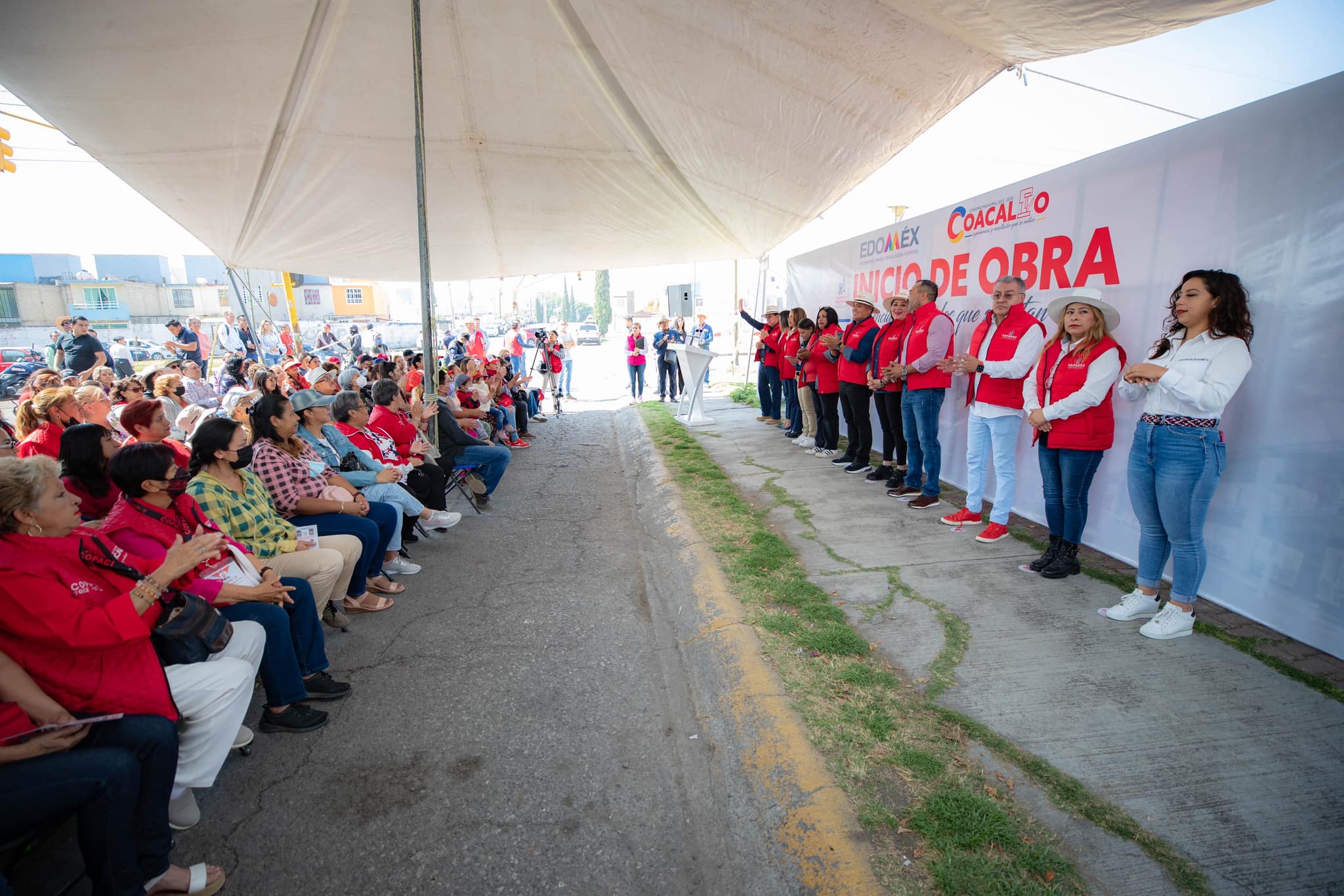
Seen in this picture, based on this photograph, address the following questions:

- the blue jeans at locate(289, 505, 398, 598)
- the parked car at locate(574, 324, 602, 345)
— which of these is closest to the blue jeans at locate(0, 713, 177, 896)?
the blue jeans at locate(289, 505, 398, 598)

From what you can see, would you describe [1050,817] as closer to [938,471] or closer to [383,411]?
[938,471]

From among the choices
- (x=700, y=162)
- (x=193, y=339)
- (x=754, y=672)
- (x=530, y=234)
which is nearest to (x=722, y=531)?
(x=754, y=672)

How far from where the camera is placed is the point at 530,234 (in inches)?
385

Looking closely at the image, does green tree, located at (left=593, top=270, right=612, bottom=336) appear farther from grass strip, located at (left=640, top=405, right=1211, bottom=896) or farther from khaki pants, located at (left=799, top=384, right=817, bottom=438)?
grass strip, located at (left=640, top=405, right=1211, bottom=896)

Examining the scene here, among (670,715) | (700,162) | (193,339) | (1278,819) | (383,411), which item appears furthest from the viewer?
(193,339)

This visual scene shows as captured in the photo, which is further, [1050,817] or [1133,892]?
[1050,817]

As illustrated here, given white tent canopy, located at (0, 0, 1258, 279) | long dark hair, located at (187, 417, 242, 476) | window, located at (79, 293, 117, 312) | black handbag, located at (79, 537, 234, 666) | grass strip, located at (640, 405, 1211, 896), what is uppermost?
window, located at (79, 293, 117, 312)

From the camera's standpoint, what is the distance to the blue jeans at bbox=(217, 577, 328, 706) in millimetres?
2643

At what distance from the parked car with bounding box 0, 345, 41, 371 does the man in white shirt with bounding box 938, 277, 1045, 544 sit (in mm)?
25729

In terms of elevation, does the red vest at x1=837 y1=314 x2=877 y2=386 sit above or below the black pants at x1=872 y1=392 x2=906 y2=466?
above

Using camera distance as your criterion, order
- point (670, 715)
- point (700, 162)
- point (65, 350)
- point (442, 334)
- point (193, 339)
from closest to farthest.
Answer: point (670, 715), point (700, 162), point (65, 350), point (193, 339), point (442, 334)

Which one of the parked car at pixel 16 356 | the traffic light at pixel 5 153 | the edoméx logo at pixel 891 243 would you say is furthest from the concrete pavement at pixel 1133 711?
the parked car at pixel 16 356

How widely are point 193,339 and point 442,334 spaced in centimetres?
1173

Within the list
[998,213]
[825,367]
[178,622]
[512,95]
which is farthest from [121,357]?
[998,213]
